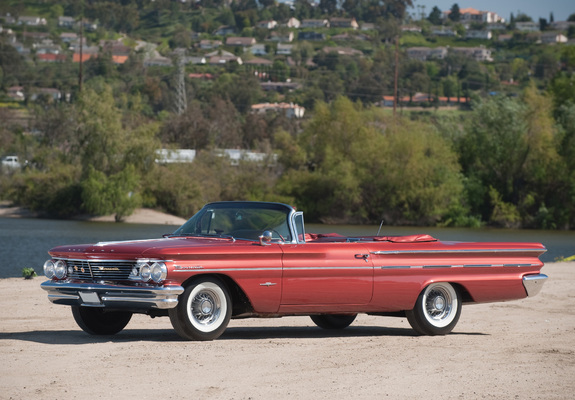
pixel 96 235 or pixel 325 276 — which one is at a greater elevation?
pixel 325 276

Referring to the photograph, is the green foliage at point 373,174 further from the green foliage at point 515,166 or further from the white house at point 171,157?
the white house at point 171,157

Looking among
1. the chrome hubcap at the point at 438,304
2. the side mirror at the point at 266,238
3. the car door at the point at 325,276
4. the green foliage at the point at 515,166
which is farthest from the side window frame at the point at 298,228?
the green foliage at the point at 515,166

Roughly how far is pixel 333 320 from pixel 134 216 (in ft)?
184

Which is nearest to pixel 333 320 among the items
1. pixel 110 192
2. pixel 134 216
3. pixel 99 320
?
pixel 99 320

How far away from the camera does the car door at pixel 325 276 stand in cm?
1148

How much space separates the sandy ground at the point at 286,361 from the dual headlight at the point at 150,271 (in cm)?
76

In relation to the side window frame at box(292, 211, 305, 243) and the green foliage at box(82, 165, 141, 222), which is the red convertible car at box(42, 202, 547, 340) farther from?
the green foliage at box(82, 165, 141, 222)

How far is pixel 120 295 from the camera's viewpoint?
420 inches

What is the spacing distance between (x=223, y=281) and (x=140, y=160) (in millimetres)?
58043

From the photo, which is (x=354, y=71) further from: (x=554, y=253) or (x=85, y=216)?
(x=554, y=253)

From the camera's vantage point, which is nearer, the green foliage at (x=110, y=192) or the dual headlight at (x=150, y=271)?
the dual headlight at (x=150, y=271)

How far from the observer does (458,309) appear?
12.9 m

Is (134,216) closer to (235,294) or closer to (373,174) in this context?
(373,174)

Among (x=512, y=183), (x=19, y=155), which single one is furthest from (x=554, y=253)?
(x=19, y=155)
